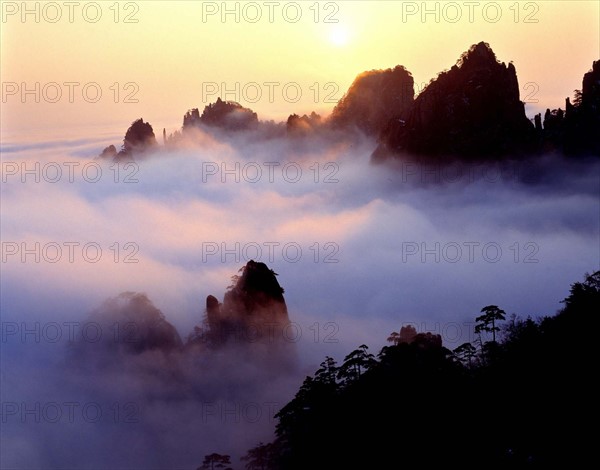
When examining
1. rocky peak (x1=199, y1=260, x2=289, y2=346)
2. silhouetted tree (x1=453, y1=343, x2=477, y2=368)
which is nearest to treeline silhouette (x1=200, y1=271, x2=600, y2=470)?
silhouetted tree (x1=453, y1=343, x2=477, y2=368)

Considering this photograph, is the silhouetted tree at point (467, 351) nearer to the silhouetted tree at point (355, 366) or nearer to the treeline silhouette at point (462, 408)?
the treeline silhouette at point (462, 408)

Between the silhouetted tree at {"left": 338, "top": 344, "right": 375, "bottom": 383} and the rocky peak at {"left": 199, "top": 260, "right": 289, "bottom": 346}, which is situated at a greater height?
the rocky peak at {"left": 199, "top": 260, "right": 289, "bottom": 346}

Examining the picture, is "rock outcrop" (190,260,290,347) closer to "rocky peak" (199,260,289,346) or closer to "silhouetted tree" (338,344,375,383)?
"rocky peak" (199,260,289,346)

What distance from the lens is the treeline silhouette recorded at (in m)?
65.5

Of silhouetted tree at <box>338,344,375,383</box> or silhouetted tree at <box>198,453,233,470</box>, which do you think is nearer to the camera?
silhouetted tree at <box>338,344,375,383</box>

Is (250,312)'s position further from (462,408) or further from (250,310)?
(462,408)

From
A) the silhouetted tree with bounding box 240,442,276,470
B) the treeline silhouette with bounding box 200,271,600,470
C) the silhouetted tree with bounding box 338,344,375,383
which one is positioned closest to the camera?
the treeline silhouette with bounding box 200,271,600,470

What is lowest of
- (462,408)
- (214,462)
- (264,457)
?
(214,462)

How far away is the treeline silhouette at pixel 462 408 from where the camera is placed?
215 feet

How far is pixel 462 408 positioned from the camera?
71688 mm

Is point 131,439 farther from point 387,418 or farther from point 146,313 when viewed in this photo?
point 387,418

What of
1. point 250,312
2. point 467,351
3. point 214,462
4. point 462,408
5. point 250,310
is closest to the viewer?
point 462,408

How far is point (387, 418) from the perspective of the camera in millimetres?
73875

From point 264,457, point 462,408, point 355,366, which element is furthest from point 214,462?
point 462,408
